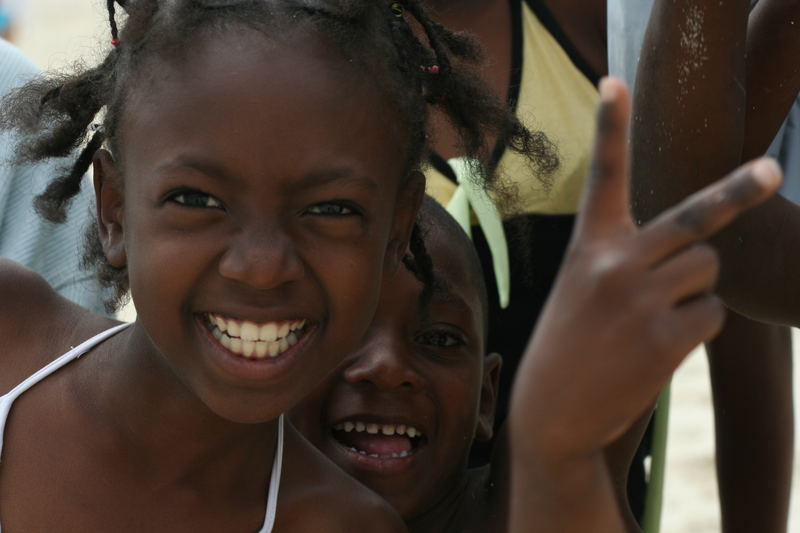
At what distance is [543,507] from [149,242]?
69 cm

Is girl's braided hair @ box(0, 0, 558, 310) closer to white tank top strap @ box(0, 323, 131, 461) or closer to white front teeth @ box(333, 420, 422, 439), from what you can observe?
white tank top strap @ box(0, 323, 131, 461)

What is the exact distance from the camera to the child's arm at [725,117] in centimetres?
167

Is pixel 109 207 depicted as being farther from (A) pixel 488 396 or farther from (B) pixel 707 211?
(B) pixel 707 211

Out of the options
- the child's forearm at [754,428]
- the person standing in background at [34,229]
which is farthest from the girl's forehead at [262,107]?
Result: the child's forearm at [754,428]

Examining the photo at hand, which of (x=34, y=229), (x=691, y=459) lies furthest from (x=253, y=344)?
(x=691, y=459)

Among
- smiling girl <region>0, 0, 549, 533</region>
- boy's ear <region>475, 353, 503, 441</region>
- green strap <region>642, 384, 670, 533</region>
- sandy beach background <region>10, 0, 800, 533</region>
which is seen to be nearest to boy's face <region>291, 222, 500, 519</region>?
boy's ear <region>475, 353, 503, 441</region>

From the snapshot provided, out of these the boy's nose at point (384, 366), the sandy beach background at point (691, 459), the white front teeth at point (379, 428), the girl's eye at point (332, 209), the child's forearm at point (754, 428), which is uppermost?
the girl's eye at point (332, 209)

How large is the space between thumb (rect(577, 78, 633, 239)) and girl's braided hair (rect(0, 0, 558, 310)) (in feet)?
2.12

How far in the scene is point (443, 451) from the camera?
7.31ft

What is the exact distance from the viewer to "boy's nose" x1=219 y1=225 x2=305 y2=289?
1.62m

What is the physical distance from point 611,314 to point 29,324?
1.12 meters

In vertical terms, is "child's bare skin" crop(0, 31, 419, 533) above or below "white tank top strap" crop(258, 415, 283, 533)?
above

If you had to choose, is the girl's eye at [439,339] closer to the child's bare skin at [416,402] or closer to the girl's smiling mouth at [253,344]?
the child's bare skin at [416,402]

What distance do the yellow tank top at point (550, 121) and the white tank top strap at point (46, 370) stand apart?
0.72m
